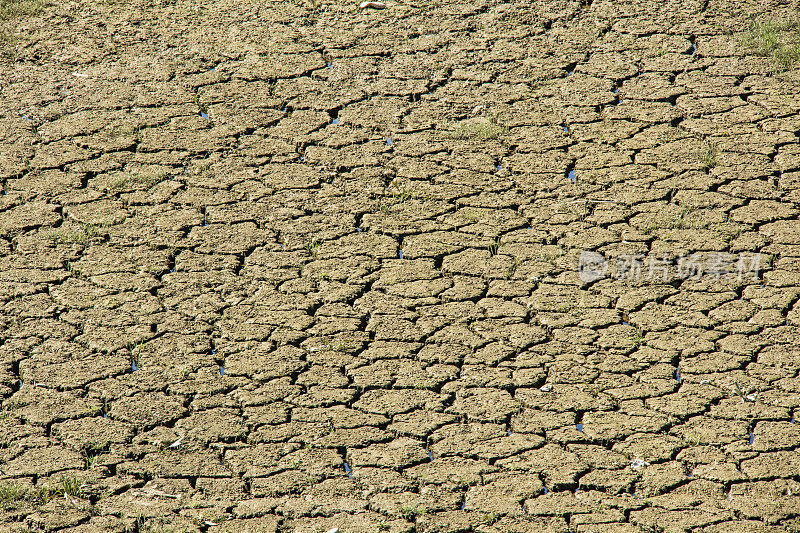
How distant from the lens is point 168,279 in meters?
4.73

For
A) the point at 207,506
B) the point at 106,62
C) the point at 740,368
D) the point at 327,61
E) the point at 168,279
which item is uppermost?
the point at 106,62

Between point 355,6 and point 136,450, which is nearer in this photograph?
point 136,450

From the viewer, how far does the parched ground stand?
370 centimetres

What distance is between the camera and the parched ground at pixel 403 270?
146 inches

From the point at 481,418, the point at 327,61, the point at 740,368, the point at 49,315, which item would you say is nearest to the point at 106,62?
the point at 327,61

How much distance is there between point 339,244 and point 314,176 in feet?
2.07

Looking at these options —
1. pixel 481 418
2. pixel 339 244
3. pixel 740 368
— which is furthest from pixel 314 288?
pixel 740 368

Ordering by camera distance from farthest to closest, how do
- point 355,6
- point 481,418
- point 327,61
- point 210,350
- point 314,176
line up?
1. point 355,6
2. point 327,61
3. point 314,176
4. point 210,350
5. point 481,418

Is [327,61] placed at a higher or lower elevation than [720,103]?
higher

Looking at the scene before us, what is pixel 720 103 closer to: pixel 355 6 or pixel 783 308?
pixel 783 308

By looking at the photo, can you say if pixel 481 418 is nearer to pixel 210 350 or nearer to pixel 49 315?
pixel 210 350

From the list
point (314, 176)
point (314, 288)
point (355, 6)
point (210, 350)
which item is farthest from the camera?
point (355, 6)

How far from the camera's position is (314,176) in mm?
5348

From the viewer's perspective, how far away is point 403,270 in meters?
4.74
